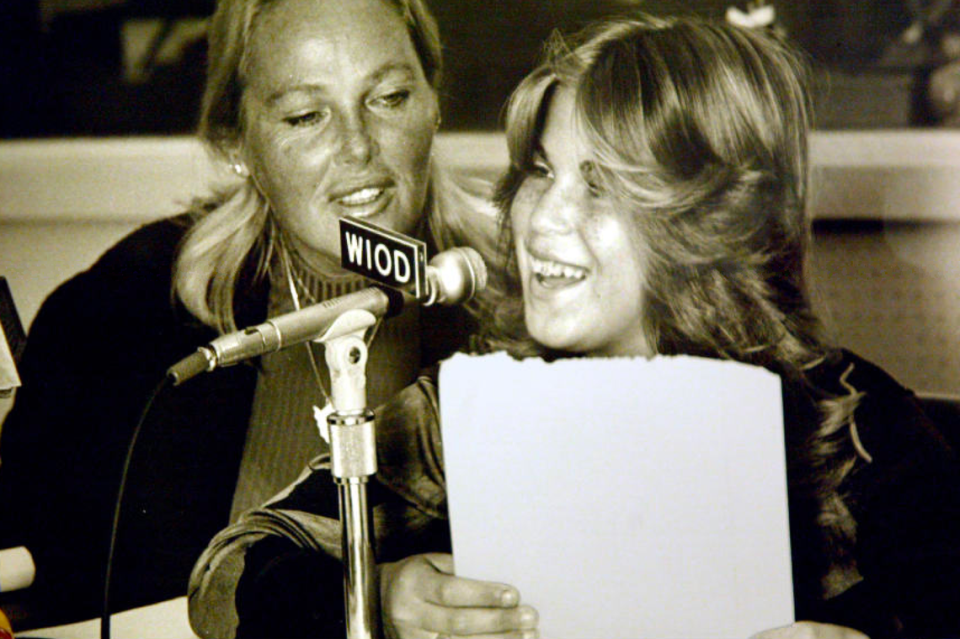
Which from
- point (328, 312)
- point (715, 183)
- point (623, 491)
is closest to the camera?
point (328, 312)

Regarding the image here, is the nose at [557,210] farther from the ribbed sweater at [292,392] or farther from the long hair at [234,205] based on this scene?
the ribbed sweater at [292,392]

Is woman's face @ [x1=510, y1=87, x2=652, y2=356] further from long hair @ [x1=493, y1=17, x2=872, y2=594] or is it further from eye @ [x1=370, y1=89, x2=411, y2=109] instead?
eye @ [x1=370, y1=89, x2=411, y2=109]

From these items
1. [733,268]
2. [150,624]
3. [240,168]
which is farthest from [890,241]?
[150,624]

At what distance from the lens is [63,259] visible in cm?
198

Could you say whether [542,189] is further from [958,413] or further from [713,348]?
[958,413]

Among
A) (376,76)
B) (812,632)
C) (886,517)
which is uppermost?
(376,76)

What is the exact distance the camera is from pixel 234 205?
1925 millimetres

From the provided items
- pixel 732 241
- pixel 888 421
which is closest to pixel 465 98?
pixel 732 241

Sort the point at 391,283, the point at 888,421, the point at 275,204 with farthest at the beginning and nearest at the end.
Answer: the point at 275,204 → the point at 888,421 → the point at 391,283

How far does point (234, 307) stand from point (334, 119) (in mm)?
385

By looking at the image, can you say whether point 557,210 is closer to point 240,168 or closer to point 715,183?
point 715,183

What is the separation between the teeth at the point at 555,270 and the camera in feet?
5.81

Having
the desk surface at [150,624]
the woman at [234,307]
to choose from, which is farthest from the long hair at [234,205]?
the desk surface at [150,624]

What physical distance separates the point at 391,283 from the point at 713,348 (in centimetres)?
53
